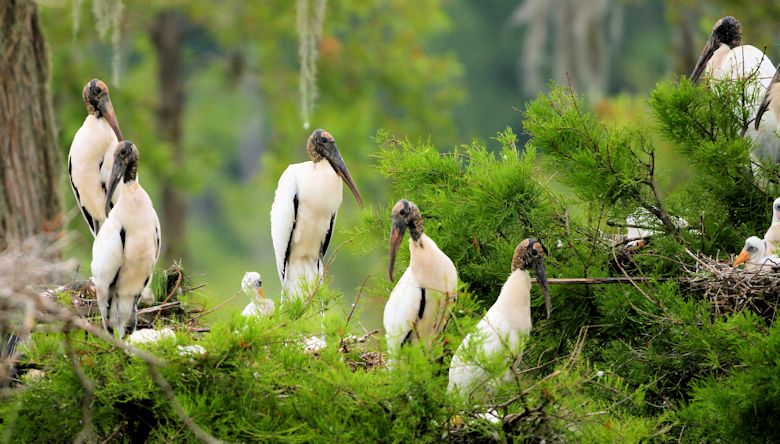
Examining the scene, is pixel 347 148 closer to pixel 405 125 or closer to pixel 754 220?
pixel 405 125

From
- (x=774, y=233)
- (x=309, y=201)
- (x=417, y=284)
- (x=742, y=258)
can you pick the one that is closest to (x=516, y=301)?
(x=417, y=284)

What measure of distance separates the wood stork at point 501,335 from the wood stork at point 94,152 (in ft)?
7.34

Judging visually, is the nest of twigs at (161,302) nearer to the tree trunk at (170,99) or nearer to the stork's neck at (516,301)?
the stork's neck at (516,301)

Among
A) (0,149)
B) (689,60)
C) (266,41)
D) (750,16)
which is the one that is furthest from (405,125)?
(0,149)

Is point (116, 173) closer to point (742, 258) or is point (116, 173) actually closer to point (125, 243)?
point (125, 243)

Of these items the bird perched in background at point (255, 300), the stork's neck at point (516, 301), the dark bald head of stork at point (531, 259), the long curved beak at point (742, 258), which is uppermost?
the dark bald head of stork at point (531, 259)

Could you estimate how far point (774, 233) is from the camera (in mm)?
5914

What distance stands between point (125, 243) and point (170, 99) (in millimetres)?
11615

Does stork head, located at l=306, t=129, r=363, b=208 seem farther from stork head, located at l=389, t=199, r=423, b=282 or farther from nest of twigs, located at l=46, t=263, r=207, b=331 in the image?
stork head, located at l=389, t=199, r=423, b=282

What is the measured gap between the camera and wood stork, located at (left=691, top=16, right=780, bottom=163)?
638 centimetres

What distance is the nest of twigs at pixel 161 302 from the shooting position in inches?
243

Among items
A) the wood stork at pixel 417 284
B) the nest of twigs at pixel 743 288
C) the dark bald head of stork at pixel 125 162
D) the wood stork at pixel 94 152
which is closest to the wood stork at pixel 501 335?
the wood stork at pixel 417 284

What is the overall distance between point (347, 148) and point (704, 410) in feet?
39.2

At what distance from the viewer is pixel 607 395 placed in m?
5.55
